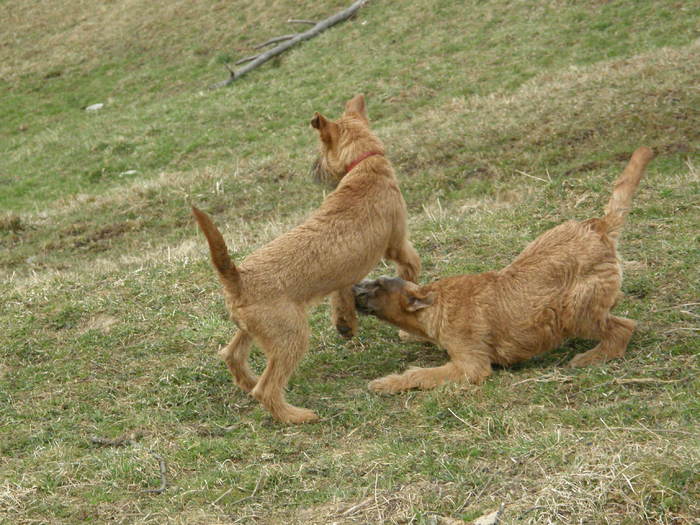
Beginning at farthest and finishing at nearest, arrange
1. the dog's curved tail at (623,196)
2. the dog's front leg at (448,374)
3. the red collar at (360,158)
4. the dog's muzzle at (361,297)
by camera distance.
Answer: the red collar at (360,158), the dog's muzzle at (361,297), the dog's curved tail at (623,196), the dog's front leg at (448,374)

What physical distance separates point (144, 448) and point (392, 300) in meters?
2.07

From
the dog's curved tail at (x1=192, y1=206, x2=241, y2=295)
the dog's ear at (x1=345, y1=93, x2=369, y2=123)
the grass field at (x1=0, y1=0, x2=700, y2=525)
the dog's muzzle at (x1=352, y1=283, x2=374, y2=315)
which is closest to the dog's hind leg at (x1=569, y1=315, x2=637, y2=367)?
the grass field at (x1=0, y1=0, x2=700, y2=525)

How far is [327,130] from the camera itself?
6.68 meters

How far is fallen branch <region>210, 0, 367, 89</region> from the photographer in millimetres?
20578

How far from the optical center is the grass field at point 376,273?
4281 millimetres

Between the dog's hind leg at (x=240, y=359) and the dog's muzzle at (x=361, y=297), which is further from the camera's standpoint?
the dog's muzzle at (x=361, y=297)

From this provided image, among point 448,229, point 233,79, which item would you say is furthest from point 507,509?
point 233,79

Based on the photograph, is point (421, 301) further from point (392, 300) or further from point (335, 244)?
point (335, 244)

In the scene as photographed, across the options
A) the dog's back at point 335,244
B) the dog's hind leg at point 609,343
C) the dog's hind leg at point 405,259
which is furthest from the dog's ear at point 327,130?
the dog's hind leg at point 609,343

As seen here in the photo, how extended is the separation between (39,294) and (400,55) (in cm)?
1232

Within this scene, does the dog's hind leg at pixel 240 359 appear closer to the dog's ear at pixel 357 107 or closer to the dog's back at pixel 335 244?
the dog's back at pixel 335 244

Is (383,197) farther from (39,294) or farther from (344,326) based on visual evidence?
(39,294)

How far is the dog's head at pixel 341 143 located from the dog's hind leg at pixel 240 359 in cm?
169

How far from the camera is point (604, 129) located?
11.3 metres
